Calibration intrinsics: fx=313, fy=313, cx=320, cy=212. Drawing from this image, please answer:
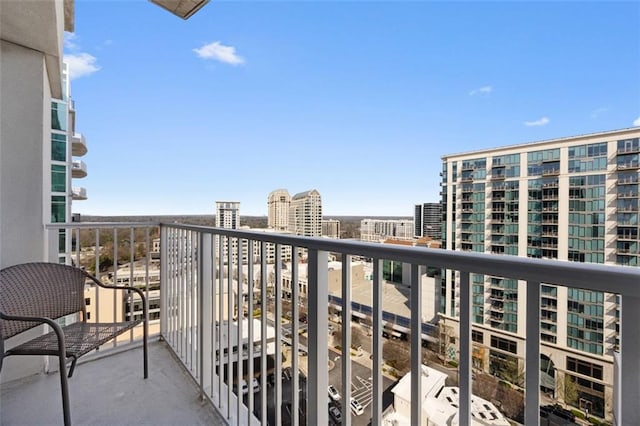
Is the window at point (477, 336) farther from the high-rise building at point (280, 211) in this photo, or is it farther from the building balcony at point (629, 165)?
the building balcony at point (629, 165)

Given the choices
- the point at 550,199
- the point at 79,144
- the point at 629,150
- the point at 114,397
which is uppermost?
the point at 79,144

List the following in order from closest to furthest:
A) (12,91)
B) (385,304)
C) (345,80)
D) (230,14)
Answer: (385,304), (12,91), (230,14), (345,80)

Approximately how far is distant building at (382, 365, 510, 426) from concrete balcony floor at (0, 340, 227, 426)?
1316 mm

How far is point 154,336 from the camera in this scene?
283cm

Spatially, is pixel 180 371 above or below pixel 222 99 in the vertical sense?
below

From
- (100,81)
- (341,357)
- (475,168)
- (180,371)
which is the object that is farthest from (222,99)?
(341,357)

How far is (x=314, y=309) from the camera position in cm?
112

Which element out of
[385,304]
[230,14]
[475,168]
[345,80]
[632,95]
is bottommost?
[385,304]

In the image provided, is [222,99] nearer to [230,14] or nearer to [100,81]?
[100,81]

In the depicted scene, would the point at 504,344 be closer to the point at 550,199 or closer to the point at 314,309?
the point at 314,309

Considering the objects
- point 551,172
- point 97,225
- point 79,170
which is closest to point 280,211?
point 97,225

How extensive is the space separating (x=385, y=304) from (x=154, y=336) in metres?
2.68

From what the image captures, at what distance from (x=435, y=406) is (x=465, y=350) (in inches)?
10.1

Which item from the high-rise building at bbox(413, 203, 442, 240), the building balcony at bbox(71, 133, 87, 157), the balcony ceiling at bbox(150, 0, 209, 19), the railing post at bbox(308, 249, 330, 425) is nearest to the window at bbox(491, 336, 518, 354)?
the railing post at bbox(308, 249, 330, 425)
